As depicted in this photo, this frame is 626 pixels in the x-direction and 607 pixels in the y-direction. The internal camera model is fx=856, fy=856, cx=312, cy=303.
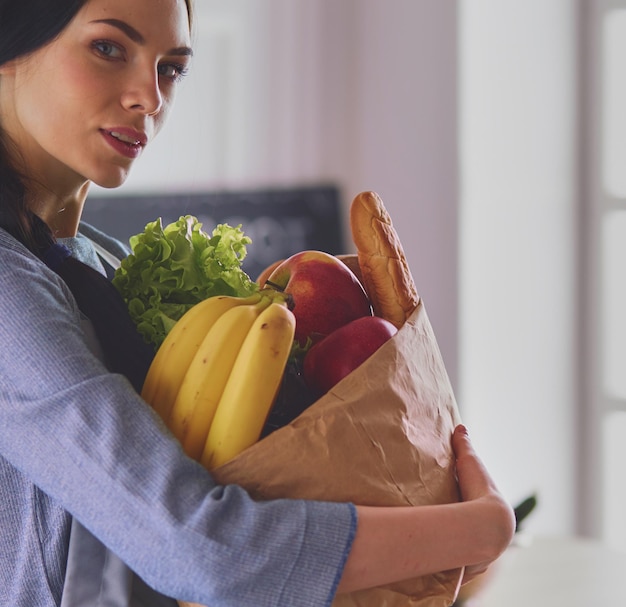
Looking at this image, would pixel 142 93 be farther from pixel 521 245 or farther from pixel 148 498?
pixel 521 245

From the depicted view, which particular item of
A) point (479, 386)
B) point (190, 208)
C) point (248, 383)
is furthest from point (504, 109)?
point (248, 383)

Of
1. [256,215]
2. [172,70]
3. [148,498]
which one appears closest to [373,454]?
[148,498]

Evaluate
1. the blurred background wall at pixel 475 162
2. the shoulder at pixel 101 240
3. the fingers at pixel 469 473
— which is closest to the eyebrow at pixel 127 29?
the shoulder at pixel 101 240

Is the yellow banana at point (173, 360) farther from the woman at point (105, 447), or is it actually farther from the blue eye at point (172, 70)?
the blue eye at point (172, 70)

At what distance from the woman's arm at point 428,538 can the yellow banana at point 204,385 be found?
0.53 feet

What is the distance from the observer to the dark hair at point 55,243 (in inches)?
33.4

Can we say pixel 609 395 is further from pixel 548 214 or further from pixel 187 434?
pixel 187 434

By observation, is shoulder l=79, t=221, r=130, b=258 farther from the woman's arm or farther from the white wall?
the white wall

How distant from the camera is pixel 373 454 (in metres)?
0.76

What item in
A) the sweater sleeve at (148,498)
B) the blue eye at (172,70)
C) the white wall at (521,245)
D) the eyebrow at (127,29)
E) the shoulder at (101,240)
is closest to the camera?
the sweater sleeve at (148,498)

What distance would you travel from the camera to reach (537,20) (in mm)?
2568

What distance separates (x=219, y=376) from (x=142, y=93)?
13.4 inches

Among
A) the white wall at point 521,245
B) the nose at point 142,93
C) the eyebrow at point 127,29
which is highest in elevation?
the eyebrow at point 127,29

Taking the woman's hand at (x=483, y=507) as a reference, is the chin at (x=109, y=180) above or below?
above
